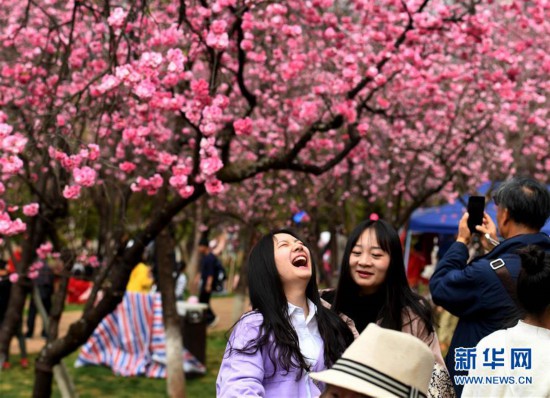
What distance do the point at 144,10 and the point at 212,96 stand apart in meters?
0.85

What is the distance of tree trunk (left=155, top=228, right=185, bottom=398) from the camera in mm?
9352

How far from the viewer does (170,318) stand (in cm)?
946

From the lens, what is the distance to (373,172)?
1315 cm

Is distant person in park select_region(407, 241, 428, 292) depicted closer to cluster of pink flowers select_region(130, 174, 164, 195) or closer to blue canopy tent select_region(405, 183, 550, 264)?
blue canopy tent select_region(405, 183, 550, 264)

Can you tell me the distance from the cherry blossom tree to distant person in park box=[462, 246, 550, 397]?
329cm

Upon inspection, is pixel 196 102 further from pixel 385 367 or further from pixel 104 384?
pixel 104 384

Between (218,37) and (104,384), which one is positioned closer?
(218,37)

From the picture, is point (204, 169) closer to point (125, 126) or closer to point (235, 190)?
point (125, 126)

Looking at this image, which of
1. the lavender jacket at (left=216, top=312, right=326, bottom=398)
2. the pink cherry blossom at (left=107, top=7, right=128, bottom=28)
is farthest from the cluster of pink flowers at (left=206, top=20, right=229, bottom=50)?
the lavender jacket at (left=216, top=312, right=326, bottom=398)

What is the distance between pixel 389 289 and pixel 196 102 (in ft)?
9.31

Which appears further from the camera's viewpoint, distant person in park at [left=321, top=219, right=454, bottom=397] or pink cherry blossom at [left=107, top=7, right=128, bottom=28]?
pink cherry blossom at [left=107, top=7, right=128, bottom=28]

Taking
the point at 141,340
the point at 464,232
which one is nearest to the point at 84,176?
the point at 464,232

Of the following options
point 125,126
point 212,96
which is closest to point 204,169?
point 212,96

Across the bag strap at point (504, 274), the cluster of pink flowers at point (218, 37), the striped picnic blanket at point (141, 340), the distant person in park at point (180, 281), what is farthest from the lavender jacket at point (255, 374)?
the distant person in park at point (180, 281)
